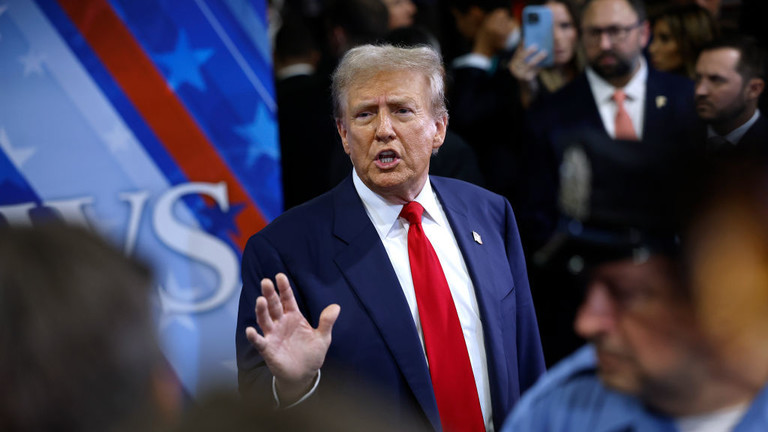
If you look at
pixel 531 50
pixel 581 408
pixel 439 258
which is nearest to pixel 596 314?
pixel 581 408

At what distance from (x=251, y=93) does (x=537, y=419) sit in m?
2.31

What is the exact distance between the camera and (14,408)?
1098 mm

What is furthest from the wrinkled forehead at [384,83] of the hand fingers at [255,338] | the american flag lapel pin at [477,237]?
the hand fingers at [255,338]

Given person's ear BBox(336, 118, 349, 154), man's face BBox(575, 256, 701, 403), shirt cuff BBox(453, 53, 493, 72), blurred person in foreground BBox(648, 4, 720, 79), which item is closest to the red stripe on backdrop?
person's ear BBox(336, 118, 349, 154)

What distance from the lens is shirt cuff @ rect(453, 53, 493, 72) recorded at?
4.94 metres

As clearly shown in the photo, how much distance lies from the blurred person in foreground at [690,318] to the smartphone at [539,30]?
10.3 feet

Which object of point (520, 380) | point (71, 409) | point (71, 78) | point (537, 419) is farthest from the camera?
point (71, 78)

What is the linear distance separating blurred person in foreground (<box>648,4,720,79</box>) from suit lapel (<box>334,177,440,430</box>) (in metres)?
2.48

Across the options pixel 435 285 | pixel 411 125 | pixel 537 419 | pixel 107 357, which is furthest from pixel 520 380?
pixel 107 357

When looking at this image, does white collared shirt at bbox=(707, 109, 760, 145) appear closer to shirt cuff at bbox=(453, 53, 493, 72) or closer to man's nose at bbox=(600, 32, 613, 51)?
man's nose at bbox=(600, 32, 613, 51)

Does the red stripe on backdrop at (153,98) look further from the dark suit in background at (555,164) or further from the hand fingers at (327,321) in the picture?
the hand fingers at (327,321)

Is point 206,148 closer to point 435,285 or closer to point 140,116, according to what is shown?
point 140,116

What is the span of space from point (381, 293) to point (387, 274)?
60mm

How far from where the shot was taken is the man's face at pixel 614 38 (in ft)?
14.2
